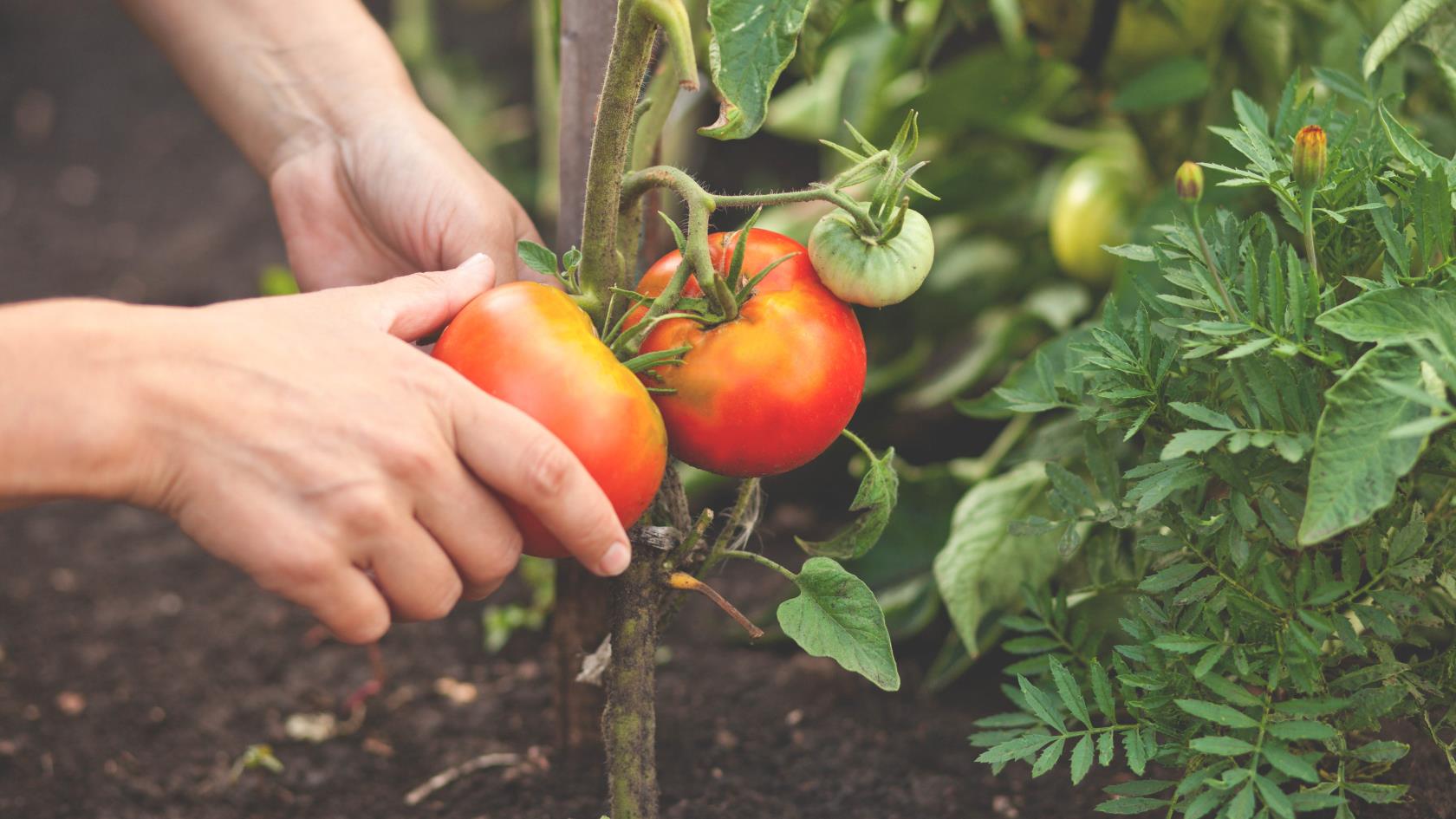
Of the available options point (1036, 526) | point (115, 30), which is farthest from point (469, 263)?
point (115, 30)

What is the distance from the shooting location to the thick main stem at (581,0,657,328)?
2.33ft

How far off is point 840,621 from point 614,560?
0.51ft

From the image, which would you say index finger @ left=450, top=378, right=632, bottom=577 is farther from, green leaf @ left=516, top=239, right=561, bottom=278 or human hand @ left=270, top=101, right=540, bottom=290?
human hand @ left=270, top=101, right=540, bottom=290

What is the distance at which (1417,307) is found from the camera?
66 cm

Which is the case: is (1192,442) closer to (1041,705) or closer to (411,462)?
(1041,705)

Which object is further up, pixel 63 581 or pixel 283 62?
pixel 283 62

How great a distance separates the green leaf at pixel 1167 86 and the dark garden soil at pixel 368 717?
621 millimetres

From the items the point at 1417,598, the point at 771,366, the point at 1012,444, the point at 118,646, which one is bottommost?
the point at 118,646

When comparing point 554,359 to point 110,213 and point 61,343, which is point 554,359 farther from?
point 110,213

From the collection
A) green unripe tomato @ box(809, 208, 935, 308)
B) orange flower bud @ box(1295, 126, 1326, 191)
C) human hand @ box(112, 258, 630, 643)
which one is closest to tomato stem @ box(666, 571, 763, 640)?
human hand @ box(112, 258, 630, 643)

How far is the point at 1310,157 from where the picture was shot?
64 cm

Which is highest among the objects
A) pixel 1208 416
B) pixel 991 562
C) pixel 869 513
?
pixel 1208 416

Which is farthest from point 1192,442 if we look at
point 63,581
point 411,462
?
point 63,581

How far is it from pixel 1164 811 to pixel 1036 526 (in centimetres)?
29
